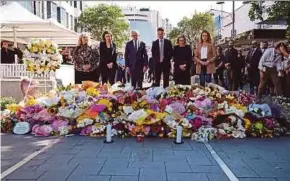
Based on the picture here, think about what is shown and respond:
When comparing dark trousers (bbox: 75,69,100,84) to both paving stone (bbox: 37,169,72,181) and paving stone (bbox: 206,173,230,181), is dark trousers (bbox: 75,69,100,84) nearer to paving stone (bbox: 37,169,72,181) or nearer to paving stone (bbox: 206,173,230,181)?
paving stone (bbox: 37,169,72,181)

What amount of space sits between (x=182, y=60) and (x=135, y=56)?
3.78ft

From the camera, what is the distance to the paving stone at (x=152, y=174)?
16.3 feet

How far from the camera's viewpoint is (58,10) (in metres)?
52.3

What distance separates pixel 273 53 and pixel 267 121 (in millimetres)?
5802

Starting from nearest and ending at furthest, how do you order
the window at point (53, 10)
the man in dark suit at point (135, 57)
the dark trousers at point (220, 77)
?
the man in dark suit at point (135, 57) → the dark trousers at point (220, 77) → the window at point (53, 10)

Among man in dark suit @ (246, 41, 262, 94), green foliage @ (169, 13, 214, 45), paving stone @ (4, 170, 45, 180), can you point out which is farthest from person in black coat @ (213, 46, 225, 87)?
green foliage @ (169, 13, 214, 45)

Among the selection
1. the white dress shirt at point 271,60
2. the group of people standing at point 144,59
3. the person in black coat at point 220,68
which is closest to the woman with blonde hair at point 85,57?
the group of people standing at point 144,59

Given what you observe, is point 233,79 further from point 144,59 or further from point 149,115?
point 149,115

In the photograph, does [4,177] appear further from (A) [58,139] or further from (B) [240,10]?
(B) [240,10]

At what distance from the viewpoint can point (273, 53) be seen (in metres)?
13.0

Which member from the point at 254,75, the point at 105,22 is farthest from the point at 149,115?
the point at 105,22

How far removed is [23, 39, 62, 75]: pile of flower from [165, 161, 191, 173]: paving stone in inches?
234

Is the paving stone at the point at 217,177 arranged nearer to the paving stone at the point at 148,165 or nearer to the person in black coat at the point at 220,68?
the paving stone at the point at 148,165

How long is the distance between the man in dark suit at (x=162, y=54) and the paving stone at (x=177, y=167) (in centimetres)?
559
